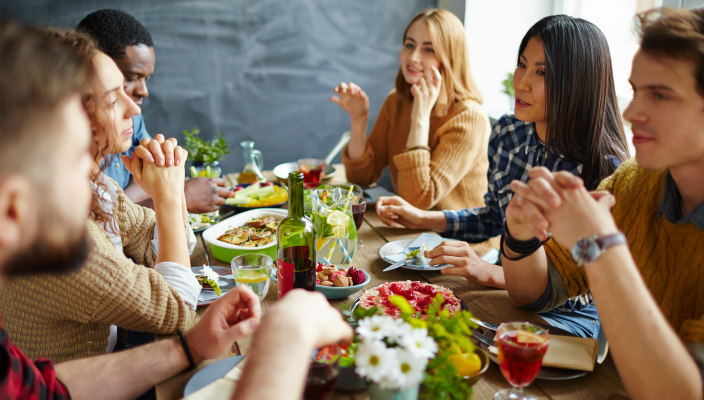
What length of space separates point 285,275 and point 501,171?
1038 millimetres

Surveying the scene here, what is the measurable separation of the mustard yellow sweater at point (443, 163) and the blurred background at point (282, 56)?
1127 millimetres

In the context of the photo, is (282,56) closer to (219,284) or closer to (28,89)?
(219,284)

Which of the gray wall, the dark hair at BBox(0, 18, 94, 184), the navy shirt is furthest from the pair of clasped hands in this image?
the gray wall

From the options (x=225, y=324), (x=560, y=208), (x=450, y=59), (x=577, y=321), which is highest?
(x=450, y=59)

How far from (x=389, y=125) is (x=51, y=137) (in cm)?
221

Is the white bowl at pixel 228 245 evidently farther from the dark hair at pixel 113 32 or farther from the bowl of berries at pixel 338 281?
the dark hair at pixel 113 32

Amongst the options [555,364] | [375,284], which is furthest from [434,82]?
[555,364]

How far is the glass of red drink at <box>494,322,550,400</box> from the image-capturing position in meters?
0.86

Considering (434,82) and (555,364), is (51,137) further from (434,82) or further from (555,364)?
(434,82)

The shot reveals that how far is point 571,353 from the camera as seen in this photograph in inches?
40.1

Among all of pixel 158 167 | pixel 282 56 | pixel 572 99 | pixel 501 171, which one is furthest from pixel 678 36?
pixel 282 56

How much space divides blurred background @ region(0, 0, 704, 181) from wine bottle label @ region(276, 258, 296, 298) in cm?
255

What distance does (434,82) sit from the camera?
93.8 inches

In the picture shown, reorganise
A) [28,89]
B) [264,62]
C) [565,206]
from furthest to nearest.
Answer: [264,62] < [565,206] < [28,89]
